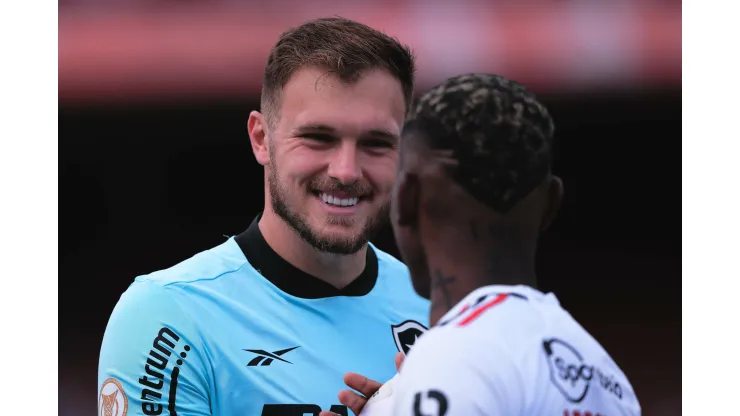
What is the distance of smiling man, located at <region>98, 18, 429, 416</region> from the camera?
82.1 inches

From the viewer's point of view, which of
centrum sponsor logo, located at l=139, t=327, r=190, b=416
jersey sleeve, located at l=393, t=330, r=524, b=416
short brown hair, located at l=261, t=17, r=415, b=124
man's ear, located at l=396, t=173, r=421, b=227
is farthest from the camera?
short brown hair, located at l=261, t=17, r=415, b=124

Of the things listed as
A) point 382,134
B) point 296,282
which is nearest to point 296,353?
point 296,282

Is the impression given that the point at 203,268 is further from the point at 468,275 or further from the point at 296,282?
the point at 468,275

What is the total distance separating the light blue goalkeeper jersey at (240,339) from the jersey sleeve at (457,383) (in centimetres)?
96

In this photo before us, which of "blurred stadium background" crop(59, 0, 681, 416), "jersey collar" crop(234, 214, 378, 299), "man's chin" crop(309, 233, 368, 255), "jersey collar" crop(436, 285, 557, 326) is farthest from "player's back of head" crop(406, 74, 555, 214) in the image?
"blurred stadium background" crop(59, 0, 681, 416)

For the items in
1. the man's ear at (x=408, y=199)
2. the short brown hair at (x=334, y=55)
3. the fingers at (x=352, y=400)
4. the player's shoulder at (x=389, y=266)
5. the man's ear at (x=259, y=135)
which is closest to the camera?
the man's ear at (x=408, y=199)

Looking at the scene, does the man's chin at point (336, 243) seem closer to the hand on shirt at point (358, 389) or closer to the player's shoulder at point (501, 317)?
the hand on shirt at point (358, 389)

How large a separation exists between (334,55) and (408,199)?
99 centimetres

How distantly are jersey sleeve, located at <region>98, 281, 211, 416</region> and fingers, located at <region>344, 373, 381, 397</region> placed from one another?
0.50 meters

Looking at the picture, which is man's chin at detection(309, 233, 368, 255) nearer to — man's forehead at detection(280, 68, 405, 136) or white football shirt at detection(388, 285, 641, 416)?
man's forehead at detection(280, 68, 405, 136)

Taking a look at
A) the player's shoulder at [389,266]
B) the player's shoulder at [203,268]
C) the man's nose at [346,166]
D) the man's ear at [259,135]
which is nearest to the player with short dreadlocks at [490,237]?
the man's nose at [346,166]

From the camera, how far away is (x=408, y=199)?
1.40 m

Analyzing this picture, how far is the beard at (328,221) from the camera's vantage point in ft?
7.47

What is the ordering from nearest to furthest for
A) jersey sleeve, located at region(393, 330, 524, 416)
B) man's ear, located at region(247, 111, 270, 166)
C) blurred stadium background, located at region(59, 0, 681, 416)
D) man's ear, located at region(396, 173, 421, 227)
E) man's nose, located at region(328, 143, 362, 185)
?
jersey sleeve, located at region(393, 330, 524, 416) → man's ear, located at region(396, 173, 421, 227) → man's nose, located at region(328, 143, 362, 185) → man's ear, located at region(247, 111, 270, 166) → blurred stadium background, located at region(59, 0, 681, 416)
